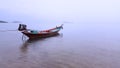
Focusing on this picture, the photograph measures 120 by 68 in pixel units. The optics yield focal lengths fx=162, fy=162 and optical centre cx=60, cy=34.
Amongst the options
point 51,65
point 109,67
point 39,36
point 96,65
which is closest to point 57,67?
point 51,65

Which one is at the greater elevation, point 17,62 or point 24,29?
point 24,29

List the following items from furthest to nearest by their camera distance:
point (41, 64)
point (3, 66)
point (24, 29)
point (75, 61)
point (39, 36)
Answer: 1. point (39, 36)
2. point (24, 29)
3. point (75, 61)
4. point (41, 64)
5. point (3, 66)

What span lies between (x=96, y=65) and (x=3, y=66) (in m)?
5.05

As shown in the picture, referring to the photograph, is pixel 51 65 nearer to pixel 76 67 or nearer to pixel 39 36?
pixel 76 67

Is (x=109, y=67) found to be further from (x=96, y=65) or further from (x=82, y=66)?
(x=82, y=66)

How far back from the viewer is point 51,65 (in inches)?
349

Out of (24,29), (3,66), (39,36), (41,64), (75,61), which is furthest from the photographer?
(39,36)

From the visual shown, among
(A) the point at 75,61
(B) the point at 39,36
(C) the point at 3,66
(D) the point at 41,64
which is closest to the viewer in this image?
(C) the point at 3,66

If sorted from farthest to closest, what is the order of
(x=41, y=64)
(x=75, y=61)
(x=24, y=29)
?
(x=24, y=29) → (x=75, y=61) → (x=41, y=64)

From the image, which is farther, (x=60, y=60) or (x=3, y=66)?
(x=60, y=60)

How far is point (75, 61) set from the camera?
32.2ft

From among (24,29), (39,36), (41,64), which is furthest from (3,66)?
(39,36)

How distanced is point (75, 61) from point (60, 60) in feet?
3.02

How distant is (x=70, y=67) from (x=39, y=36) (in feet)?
46.2
